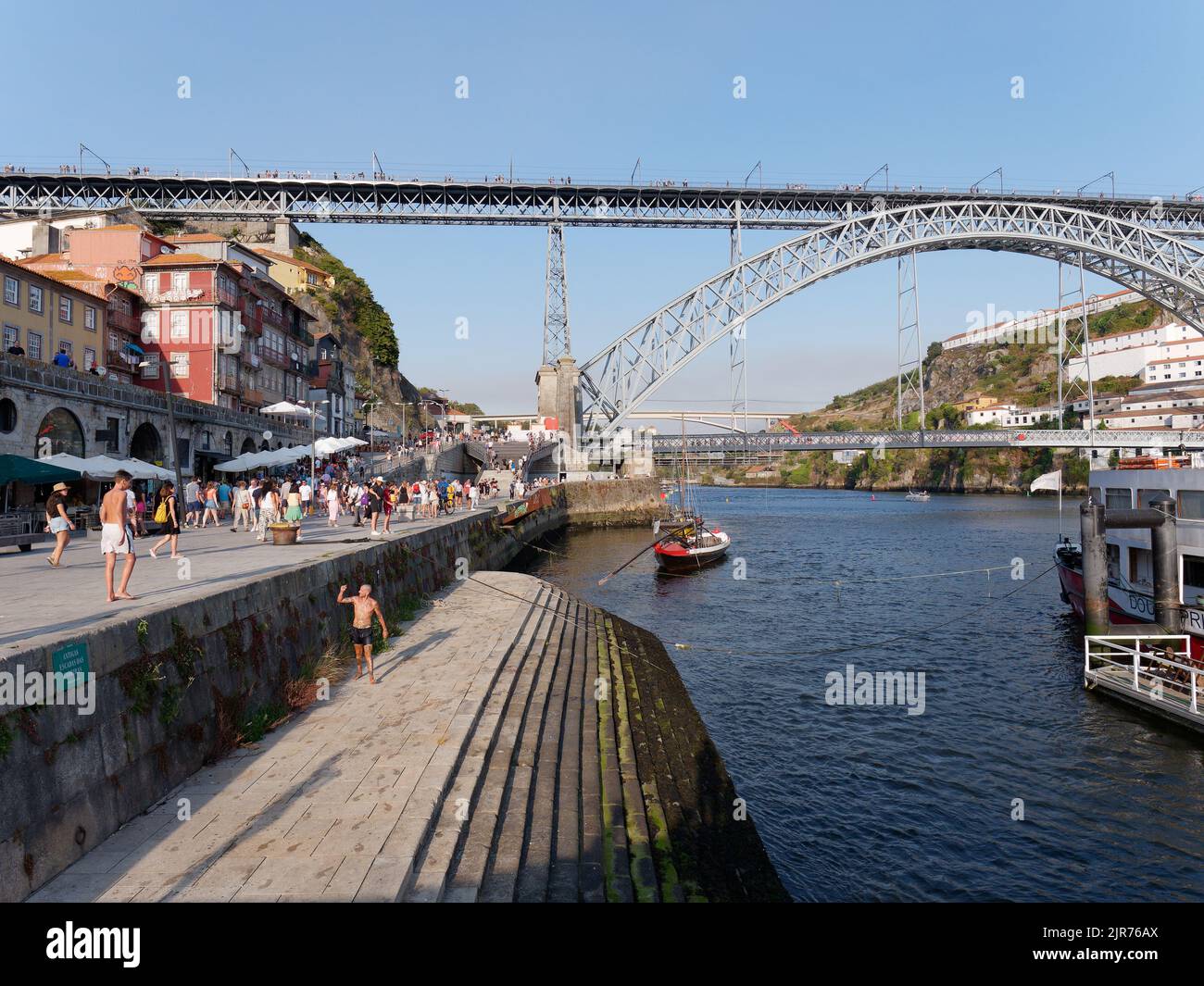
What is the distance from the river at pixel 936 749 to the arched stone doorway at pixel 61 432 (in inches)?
834

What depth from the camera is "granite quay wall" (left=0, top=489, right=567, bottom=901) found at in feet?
21.0

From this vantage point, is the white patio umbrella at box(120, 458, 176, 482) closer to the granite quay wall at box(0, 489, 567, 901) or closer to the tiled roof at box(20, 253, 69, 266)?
the granite quay wall at box(0, 489, 567, 901)

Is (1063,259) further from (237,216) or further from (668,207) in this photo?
(237,216)

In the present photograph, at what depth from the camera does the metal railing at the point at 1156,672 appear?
16438 mm

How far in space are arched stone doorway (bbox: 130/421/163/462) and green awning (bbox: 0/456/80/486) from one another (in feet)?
53.2

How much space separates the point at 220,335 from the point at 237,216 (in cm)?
3080

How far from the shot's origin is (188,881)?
653 centimetres

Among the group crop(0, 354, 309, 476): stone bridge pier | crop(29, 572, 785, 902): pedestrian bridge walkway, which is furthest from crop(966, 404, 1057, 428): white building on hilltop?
crop(29, 572, 785, 902): pedestrian bridge walkway

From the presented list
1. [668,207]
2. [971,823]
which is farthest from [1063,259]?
[971,823]

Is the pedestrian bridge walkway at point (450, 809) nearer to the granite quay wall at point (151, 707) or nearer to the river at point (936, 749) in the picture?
the granite quay wall at point (151, 707)

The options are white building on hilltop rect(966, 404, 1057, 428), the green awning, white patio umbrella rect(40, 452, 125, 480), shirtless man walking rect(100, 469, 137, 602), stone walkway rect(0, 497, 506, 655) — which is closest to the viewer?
stone walkway rect(0, 497, 506, 655)

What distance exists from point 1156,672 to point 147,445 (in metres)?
39.5

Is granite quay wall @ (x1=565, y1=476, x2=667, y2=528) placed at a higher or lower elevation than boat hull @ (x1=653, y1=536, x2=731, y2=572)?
higher

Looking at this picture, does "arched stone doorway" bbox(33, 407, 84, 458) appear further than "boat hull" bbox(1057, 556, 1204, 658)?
Yes
